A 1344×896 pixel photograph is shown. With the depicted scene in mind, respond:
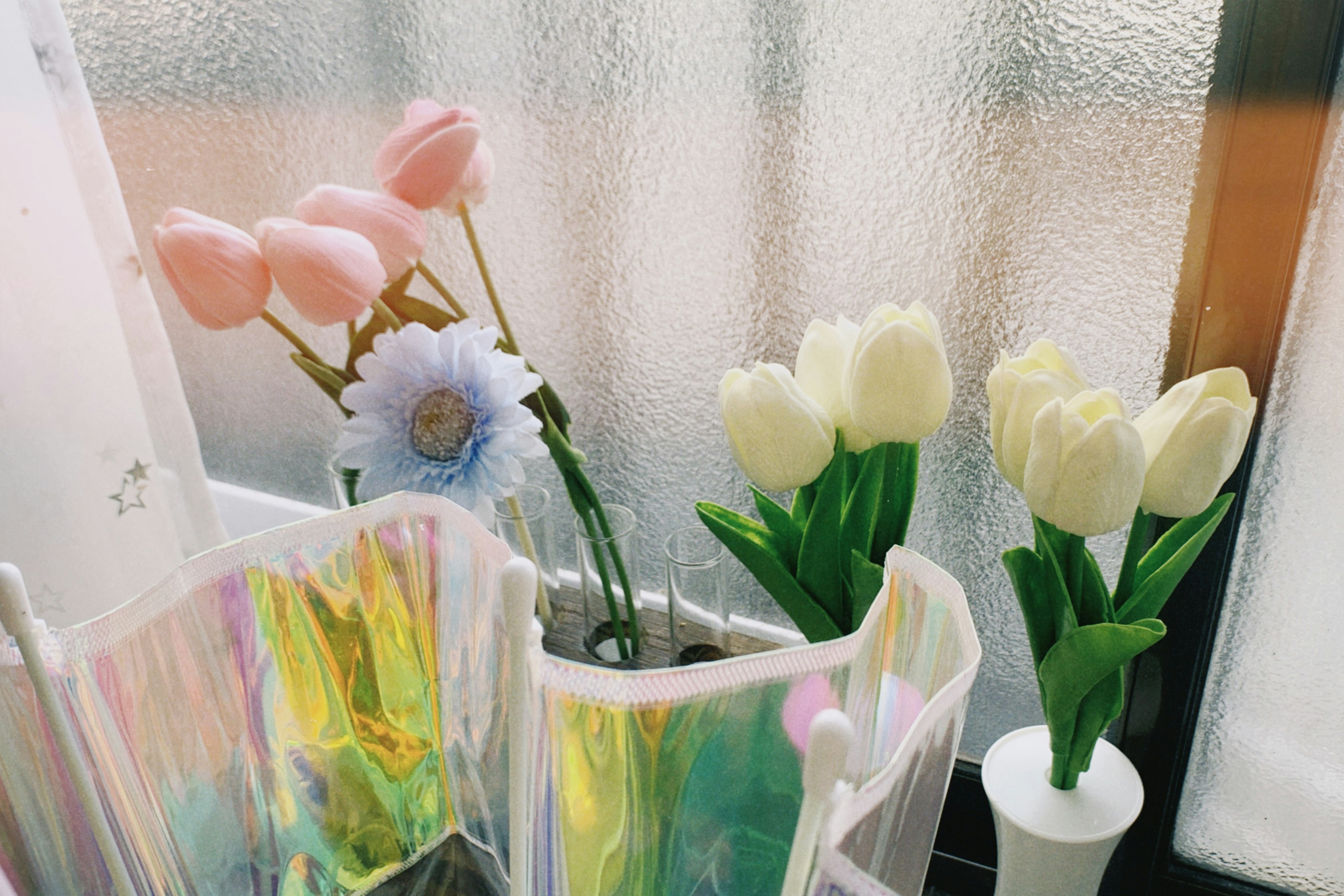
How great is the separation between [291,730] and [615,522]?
0.84 ft

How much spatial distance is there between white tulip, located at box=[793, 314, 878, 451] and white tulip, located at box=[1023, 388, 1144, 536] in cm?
10

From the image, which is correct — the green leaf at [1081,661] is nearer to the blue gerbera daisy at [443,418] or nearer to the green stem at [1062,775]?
the green stem at [1062,775]

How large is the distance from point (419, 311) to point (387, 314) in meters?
0.05

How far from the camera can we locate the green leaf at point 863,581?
486mm

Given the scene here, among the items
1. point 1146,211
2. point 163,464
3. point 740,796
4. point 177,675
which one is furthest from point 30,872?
point 1146,211

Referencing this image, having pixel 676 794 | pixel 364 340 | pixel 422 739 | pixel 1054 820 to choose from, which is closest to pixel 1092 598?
pixel 1054 820

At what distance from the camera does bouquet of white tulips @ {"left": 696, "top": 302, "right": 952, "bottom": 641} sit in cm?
42

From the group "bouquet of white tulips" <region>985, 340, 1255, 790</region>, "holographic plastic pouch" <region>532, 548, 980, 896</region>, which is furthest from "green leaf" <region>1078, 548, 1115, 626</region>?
"holographic plastic pouch" <region>532, 548, 980, 896</region>

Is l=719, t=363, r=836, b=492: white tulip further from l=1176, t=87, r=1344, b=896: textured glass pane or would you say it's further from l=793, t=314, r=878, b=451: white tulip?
l=1176, t=87, r=1344, b=896: textured glass pane

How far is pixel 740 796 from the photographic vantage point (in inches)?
14.7

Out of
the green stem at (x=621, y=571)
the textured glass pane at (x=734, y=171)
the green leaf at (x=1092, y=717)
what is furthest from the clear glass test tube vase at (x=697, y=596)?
the green leaf at (x=1092, y=717)

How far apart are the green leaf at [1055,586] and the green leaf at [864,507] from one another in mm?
80

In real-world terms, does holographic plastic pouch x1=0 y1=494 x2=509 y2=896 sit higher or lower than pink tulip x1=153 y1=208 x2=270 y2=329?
lower

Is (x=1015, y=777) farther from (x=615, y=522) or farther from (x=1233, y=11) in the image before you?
(x=1233, y=11)
